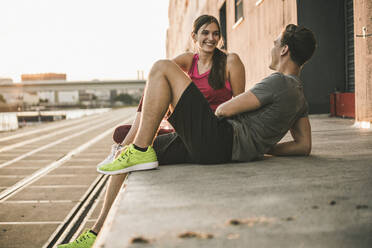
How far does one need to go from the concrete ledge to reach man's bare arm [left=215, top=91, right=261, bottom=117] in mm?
435

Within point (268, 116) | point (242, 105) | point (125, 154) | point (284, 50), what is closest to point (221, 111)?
point (242, 105)

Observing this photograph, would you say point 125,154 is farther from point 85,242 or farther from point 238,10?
point 238,10

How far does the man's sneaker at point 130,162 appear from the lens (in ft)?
Answer: 8.47

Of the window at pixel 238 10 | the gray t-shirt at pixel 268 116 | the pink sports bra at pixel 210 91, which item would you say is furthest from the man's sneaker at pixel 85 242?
the window at pixel 238 10

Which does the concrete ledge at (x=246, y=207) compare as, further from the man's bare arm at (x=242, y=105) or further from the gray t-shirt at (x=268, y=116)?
the man's bare arm at (x=242, y=105)

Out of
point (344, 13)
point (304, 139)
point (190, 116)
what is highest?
point (344, 13)

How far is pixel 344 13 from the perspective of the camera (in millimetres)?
8031

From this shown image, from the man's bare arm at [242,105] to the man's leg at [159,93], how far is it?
1.16ft

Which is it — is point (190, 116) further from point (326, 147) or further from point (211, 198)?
point (326, 147)

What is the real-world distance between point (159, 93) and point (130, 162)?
1.82 ft

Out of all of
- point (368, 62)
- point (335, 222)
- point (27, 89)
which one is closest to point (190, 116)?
point (335, 222)

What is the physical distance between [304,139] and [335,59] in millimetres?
5834

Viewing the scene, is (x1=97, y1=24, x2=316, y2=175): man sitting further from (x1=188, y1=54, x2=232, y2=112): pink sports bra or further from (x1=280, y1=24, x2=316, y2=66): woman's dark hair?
(x1=188, y1=54, x2=232, y2=112): pink sports bra

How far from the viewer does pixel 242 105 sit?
8.50 feet
